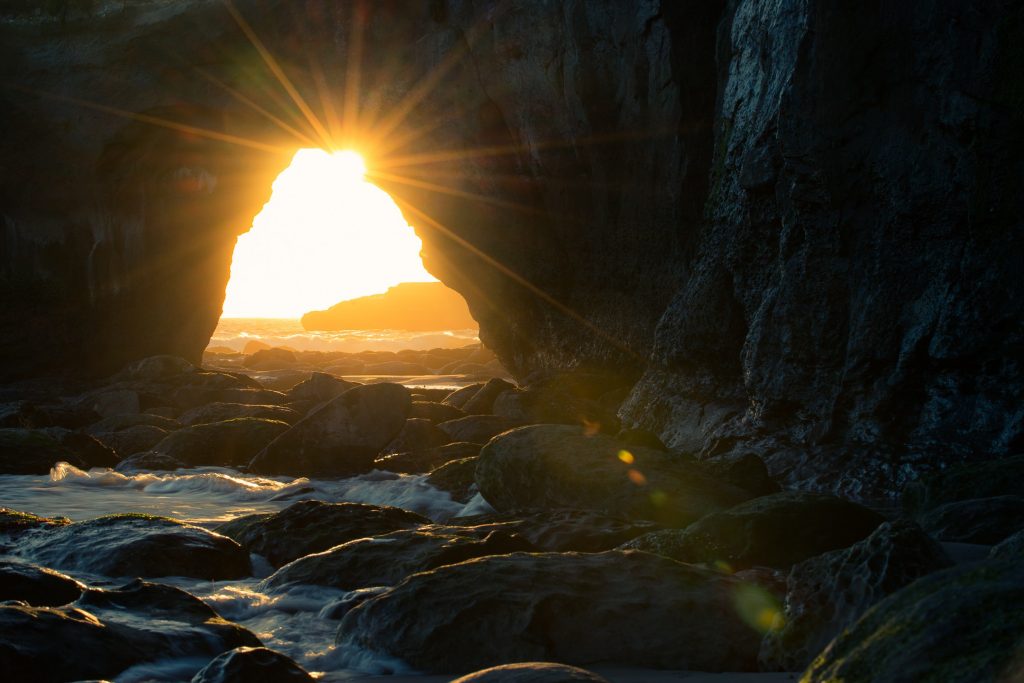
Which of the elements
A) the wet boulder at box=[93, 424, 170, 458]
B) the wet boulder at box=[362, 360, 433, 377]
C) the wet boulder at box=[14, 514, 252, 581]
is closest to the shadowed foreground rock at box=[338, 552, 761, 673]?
the wet boulder at box=[14, 514, 252, 581]

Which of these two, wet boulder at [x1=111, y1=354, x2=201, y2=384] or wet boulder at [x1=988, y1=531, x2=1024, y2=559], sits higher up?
wet boulder at [x1=988, y1=531, x2=1024, y2=559]

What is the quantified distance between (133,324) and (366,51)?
904cm

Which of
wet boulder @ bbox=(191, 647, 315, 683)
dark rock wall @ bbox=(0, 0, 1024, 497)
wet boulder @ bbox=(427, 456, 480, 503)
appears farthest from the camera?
wet boulder @ bbox=(427, 456, 480, 503)

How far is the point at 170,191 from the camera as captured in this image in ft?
79.2

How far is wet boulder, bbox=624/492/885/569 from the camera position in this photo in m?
4.91

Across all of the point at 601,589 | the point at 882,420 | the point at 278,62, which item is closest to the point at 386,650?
the point at 601,589

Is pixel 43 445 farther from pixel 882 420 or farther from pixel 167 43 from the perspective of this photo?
pixel 167 43

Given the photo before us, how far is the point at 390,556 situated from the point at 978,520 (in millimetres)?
2911

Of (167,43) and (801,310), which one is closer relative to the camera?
(801,310)

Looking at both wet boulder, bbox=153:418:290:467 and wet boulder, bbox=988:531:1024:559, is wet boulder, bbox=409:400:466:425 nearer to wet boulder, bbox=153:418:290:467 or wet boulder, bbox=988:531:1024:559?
wet boulder, bbox=153:418:290:467

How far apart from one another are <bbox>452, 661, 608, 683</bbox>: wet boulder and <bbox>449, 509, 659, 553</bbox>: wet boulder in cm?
252

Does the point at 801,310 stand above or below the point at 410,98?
below

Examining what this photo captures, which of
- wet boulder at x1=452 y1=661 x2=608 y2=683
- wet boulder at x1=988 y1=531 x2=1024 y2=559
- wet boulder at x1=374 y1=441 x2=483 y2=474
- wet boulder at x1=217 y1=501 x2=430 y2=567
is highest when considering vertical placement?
wet boulder at x1=988 y1=531 x2=1024 y2=559

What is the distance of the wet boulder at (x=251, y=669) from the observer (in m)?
3.14
